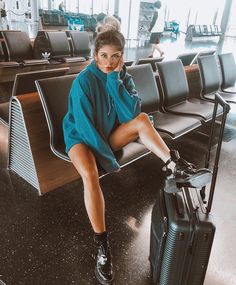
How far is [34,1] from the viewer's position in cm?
1056

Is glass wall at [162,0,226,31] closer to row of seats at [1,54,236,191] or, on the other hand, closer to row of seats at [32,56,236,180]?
row of seats at [1,54,236,191]

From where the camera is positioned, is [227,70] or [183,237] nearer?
[183,237]

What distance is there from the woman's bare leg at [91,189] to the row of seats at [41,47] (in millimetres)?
2891

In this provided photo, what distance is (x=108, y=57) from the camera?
1.60m

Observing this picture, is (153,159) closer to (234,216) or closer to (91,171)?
(234,216)

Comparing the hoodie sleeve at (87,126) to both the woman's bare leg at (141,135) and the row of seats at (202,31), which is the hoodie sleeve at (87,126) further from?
the row of seats at (202,31)

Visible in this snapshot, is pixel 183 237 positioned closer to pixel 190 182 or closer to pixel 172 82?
pixel 190 182

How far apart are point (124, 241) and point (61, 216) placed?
1.50ft

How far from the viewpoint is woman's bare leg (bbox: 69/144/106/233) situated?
1.41 metres

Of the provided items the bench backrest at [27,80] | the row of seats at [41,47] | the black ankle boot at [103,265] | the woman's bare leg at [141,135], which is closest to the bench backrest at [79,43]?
the row of seats at [41,47]

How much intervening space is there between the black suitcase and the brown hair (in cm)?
70

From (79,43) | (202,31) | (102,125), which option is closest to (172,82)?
(102,125)

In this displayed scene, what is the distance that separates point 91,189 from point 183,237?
1.74ft

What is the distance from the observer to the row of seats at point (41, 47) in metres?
4.12
